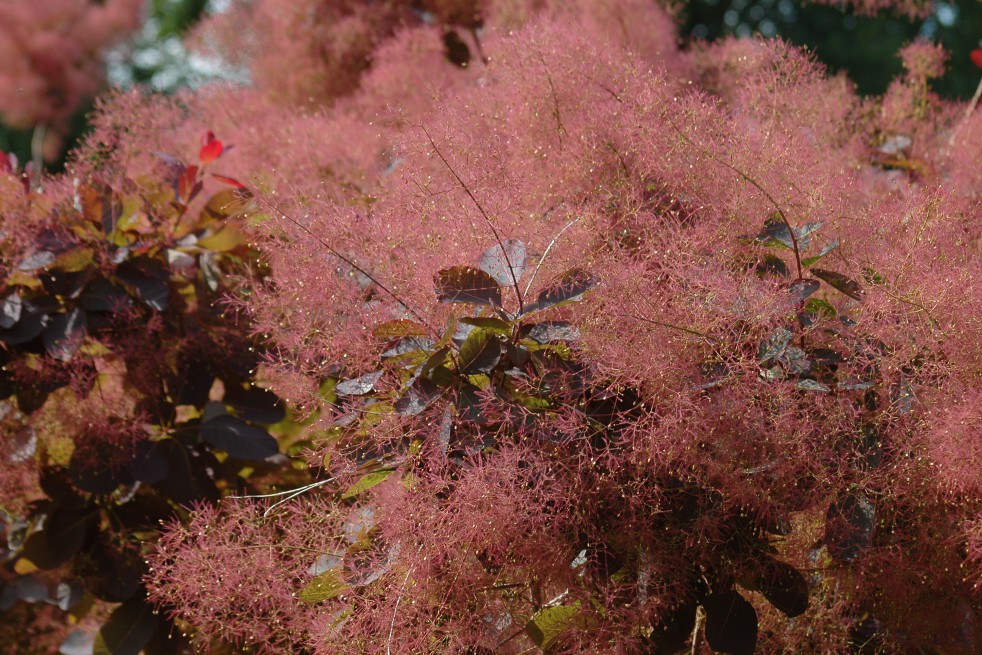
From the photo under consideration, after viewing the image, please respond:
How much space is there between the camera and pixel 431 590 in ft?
4.11

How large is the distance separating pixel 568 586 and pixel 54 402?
115 centimetres

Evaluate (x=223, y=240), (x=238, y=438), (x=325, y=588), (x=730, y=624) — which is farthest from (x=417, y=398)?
(x=223, y=240)

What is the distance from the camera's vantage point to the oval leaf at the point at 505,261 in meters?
1.25

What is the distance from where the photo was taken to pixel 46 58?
3.38 metres

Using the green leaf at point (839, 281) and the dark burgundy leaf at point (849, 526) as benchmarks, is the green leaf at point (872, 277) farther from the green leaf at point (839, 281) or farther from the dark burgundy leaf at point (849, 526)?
the dark burgundy leaf at point (849, 526)

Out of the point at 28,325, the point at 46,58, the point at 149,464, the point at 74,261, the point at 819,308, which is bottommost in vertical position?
the point at 46,58

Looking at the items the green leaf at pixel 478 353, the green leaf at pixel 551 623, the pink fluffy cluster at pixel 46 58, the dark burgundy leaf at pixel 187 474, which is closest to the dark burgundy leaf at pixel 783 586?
the green leaf at pixel 551 623

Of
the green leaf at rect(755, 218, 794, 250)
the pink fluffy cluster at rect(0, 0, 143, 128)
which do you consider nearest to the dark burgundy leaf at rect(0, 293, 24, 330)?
the green leaf at rect(755, 218, 794, 250)

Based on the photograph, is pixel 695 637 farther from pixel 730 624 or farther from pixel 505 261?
pixel 505 261

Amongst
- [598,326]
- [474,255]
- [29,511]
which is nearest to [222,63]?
[29,511]

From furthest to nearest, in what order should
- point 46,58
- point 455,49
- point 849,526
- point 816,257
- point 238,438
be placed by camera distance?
point 46,58 → point 455,49 → point 238,438 → point 816,257 → point 849,526

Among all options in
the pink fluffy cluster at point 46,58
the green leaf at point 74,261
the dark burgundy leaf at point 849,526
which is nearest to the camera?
the dark burgundy leaf at point 849,526

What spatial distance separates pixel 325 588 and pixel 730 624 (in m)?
0.55

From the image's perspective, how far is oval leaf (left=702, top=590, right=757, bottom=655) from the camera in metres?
1.23
